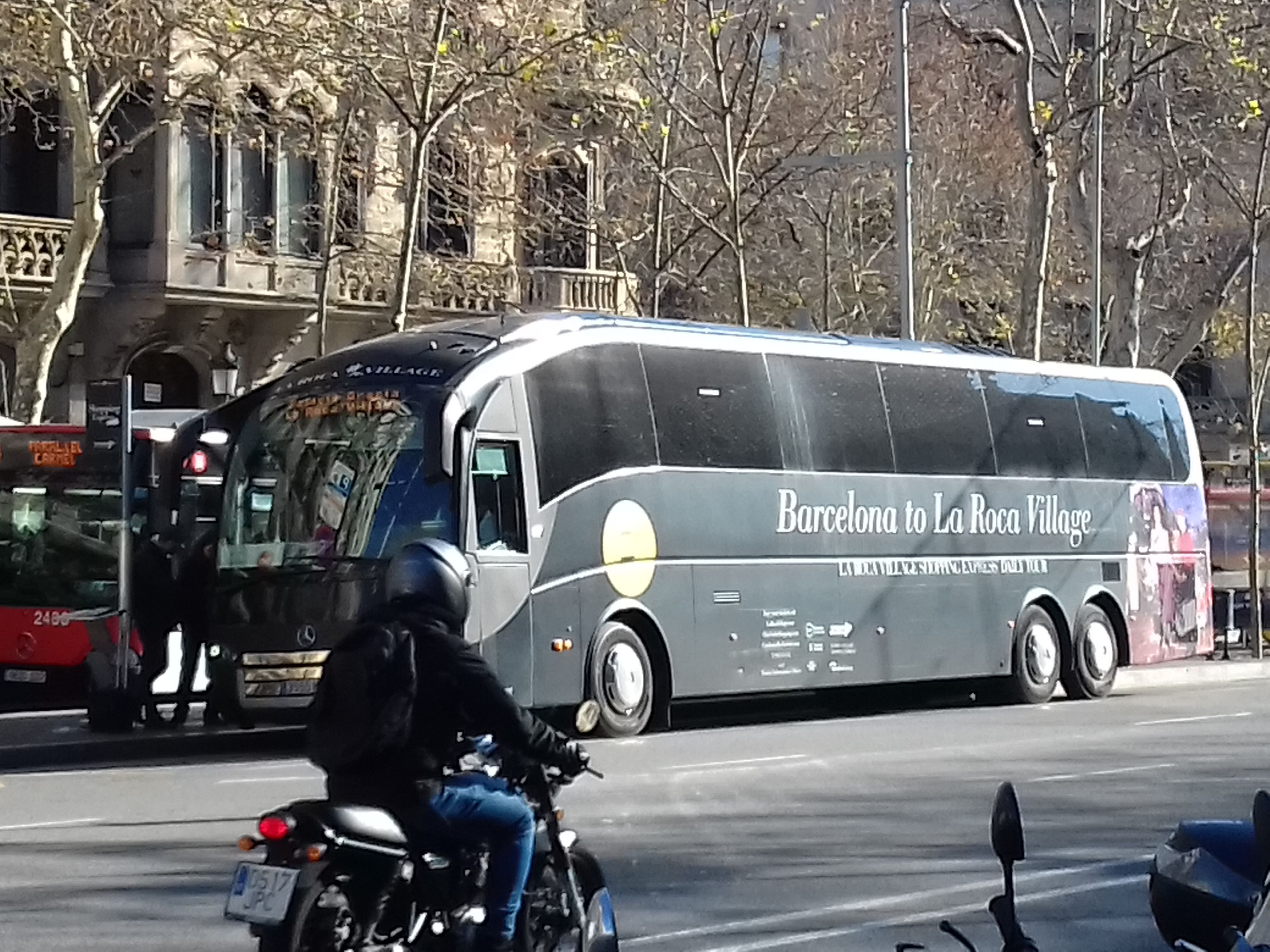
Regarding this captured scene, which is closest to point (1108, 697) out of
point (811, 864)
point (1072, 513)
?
point (1072, 513)

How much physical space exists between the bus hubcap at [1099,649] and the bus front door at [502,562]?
345 inches

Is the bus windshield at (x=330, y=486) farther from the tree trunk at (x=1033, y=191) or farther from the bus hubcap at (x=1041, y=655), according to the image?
the tree trunk at (x=1033, y=191)

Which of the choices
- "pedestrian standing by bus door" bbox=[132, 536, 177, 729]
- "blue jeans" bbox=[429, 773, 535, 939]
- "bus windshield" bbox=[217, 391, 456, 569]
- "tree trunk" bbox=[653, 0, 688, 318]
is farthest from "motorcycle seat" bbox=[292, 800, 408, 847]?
"tree trunk" bbox=[653, 0, 688, 318]

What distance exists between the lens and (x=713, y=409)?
2025 centimetres

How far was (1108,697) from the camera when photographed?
25.4 metres

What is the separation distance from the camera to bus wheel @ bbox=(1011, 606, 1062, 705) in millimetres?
23859

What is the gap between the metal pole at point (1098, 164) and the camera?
1212 inches

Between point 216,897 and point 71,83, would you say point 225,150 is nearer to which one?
point 71,83

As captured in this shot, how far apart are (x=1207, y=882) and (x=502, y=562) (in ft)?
35.1

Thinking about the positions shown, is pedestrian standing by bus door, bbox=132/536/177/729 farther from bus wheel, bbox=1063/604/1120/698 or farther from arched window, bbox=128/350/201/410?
arched window, bbox=128/350/201/410

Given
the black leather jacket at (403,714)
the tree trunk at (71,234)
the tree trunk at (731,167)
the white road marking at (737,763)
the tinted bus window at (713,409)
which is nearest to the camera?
the black leather jacket at (403,714)

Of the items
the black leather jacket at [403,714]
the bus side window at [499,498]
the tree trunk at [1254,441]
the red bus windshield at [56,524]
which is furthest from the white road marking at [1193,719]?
the black leather jacket at [403,714]

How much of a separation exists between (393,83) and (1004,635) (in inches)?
420

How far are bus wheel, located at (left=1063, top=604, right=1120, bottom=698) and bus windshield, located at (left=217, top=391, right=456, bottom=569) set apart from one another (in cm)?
962
